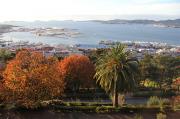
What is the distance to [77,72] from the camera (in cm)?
4528

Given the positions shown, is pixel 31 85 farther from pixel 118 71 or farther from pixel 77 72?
pixel 77 72

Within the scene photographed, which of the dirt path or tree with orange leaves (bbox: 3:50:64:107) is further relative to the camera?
tree with orange leaves (bbox: 3:50:64:107)

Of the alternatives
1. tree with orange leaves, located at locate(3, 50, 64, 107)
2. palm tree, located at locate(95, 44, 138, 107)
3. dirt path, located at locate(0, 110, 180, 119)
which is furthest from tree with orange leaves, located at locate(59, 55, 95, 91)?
dirt path, located at locate(0, 110, 180, 119)

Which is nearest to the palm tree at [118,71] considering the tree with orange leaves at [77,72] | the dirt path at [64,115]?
the dirt path at [64,115]

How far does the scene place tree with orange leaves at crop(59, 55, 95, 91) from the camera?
147 feet

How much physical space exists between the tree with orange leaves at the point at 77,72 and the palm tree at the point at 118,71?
1226cm

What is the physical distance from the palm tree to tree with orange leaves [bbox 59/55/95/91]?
1226 centimetres

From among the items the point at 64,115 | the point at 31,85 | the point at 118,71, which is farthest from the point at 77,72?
the point at 31,85

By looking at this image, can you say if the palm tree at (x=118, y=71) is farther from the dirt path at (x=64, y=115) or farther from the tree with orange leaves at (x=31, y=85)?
the tree with orange leaves at (x=31, y=85)

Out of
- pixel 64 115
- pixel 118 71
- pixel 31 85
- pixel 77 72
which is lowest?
pixel 64 115

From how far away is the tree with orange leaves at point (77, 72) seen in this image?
44.9 metres

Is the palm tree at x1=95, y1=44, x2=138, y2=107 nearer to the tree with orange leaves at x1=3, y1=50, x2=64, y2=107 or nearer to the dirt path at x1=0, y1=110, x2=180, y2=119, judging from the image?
the dirt path at x1=0, y1=110, x2=180, y2=119

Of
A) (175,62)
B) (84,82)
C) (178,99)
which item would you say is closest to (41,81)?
(178,99)

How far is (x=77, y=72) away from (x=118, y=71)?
1373cm
